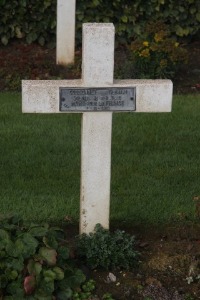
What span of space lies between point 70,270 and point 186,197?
1.78 m

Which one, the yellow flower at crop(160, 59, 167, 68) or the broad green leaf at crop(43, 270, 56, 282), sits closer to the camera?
the broad green leaf at crop(43, 270, 56, 282)

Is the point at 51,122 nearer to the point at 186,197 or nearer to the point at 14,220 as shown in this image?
the point at 186,197

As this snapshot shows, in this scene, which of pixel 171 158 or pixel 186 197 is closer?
pixel 186 197

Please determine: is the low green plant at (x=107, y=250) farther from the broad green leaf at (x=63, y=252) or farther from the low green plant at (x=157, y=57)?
the low green plant at (x=157, y=57)

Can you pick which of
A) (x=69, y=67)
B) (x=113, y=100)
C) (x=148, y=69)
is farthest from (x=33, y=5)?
(x=113, y=100)

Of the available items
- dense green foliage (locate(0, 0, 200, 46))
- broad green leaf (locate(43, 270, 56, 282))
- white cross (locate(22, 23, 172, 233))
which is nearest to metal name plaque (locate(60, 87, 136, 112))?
white cross (locate(22, 23, 172, 233))

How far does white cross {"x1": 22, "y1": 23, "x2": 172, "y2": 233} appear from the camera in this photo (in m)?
5.38

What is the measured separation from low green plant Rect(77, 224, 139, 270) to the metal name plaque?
767mm

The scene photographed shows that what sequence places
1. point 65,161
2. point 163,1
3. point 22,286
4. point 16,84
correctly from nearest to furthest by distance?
point 22,286, point 65,161, point 16,84, point 163,1

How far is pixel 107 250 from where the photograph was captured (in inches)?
214

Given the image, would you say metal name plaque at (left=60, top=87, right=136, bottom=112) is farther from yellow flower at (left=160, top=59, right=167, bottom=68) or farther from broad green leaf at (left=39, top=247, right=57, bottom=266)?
yellow flower at (left=160, top=59, right=167, bottom=68)

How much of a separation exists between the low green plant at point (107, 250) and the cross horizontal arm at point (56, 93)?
79cm

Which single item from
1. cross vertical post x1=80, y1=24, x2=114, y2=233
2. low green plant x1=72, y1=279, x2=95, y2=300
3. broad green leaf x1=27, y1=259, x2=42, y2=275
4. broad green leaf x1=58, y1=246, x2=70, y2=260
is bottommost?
low green plant x1=72, y1=279, x2=95, y2=300

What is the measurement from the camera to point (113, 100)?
18.0ft
